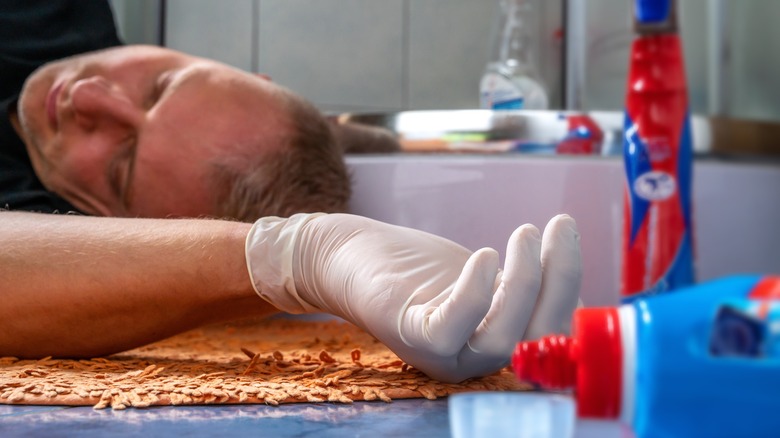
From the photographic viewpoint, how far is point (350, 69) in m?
2.07

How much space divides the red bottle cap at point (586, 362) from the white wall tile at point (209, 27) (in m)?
1.75

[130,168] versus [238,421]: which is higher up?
[130,168]

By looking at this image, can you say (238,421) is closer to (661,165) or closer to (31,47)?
(661,165)

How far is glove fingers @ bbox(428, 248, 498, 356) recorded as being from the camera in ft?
2.02

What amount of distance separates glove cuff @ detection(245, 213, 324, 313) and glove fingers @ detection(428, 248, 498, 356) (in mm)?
212

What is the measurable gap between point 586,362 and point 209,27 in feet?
5.94

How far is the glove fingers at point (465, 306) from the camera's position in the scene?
62 centimetres

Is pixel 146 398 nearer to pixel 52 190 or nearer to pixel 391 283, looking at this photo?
pixel 391 283

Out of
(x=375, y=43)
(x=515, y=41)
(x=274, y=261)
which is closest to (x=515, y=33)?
(x=515, y=41)

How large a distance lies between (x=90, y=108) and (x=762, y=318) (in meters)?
1.06

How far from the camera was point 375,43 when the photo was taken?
2.06m

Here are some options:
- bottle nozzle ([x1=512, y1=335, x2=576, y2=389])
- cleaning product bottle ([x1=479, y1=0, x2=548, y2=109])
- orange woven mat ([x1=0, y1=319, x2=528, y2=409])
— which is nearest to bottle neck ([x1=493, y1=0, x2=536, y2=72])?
cleaning product bottle ([x1=479, y1=0, x2=548, y2=109])

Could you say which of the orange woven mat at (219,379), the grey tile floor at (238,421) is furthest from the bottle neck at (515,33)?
the grey tile floor at (238,421)

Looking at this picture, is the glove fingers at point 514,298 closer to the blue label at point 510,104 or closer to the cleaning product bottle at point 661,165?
the cleaning product bottle at point 661,165
